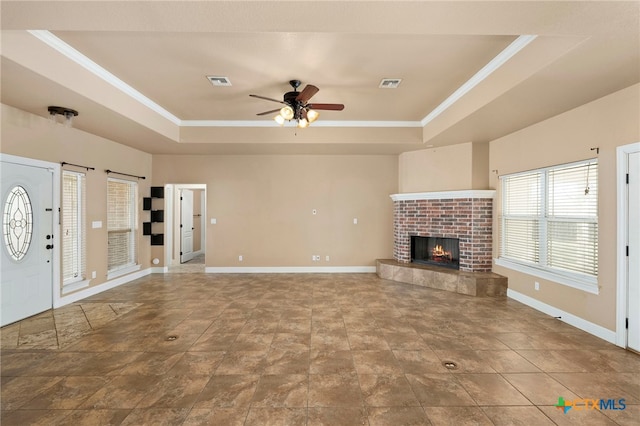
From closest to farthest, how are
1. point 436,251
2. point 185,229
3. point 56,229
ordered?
point 56,229 < point 436,251 < point 185,229

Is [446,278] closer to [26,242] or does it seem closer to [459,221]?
[459,221]

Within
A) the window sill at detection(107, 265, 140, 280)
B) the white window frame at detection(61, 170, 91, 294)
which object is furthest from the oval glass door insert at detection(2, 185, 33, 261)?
the window sill at detection(107, 265, 140, 280)

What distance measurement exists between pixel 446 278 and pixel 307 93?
405 cm

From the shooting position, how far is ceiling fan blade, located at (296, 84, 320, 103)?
3324mm

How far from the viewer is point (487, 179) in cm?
544

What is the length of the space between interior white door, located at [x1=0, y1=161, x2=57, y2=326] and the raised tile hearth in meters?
5.78

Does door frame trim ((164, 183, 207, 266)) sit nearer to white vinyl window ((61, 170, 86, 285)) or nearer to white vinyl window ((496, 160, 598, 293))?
white vinyl window ((61, 170, 86, 285))

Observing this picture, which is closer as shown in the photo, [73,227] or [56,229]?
[56,229]

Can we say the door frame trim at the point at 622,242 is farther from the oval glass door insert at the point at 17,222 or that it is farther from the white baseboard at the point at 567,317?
the oval glass door insert at the point at 17,222

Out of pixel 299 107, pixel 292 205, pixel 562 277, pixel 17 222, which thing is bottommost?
pixel 562 277

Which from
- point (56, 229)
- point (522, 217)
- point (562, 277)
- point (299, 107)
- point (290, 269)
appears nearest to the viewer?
point (299, 107)

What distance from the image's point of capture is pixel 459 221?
18.0ft

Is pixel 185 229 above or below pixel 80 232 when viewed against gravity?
below

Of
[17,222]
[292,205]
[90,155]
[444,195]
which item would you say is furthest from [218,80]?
[444,195]
